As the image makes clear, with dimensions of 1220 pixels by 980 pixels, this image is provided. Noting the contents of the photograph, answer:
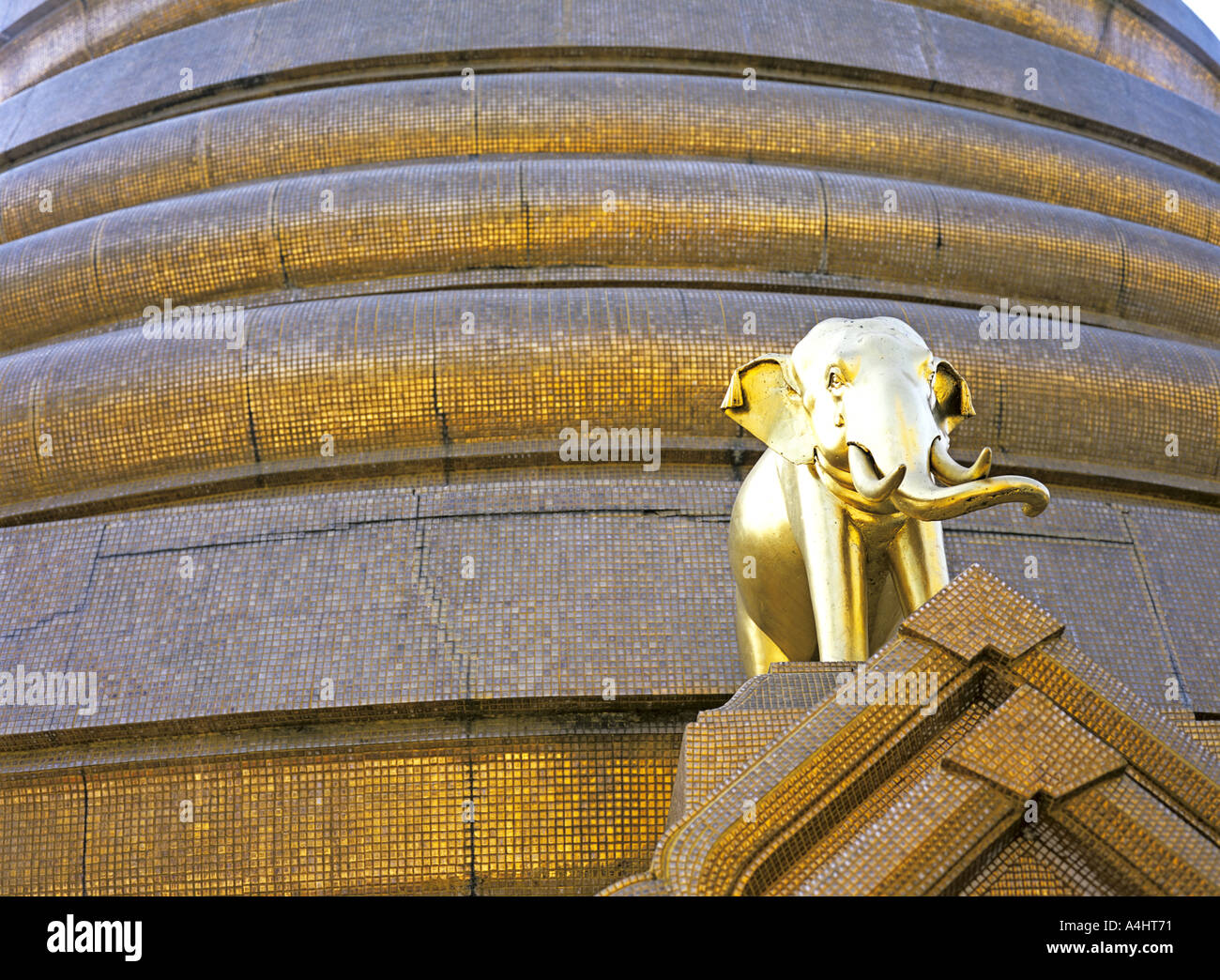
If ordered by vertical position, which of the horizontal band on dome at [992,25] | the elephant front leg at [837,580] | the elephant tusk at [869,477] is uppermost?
the horizontal band on dome at [992,25]

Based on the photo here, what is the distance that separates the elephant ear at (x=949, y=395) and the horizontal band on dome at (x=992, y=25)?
8.57 m

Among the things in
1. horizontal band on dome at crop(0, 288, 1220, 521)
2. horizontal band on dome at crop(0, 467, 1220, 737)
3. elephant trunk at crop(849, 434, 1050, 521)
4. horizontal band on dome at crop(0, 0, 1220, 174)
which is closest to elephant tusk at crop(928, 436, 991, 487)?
elephant trunk at crop(849, 434, 1050, 521)

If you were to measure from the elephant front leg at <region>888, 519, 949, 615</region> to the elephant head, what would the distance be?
236 mm

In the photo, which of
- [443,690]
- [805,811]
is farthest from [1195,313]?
[805,811]

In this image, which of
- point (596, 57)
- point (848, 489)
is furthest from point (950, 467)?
point (596, 57)

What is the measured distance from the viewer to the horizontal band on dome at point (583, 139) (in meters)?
9.62

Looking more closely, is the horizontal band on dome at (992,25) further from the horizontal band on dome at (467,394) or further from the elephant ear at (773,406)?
the elephant ear at (773,406)

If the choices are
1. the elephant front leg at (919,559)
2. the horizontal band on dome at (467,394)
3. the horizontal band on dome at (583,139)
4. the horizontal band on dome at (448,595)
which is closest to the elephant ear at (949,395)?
the elephant front leg at (919,559)

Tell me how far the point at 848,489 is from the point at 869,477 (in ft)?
0.97

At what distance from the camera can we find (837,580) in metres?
4.70

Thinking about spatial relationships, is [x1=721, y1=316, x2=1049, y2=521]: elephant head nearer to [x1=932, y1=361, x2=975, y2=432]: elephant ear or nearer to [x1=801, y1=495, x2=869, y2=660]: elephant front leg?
[x1=932, y1=361, x2=975, y2=432]: elephant ear

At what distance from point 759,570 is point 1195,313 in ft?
20.5

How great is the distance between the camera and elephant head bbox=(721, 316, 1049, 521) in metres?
4.11
